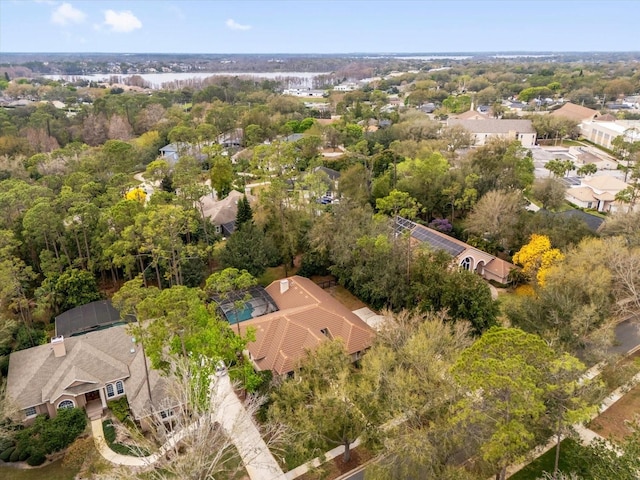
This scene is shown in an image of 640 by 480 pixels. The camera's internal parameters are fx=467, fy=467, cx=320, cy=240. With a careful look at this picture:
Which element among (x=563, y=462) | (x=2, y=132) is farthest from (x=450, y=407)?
(x=2, y=132)

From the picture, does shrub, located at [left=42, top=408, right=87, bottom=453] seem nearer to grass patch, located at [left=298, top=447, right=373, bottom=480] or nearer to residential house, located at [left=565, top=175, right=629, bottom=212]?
grass patch, located at [left=298, top=447, right=373, bottom=480]

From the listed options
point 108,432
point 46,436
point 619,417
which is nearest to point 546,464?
point 619,417

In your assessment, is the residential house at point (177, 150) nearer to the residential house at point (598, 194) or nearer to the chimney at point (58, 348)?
the chimney at point (58, 348)

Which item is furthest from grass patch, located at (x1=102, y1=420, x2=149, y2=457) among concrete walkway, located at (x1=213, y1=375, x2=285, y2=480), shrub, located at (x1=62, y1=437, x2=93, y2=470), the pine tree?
the pine tree

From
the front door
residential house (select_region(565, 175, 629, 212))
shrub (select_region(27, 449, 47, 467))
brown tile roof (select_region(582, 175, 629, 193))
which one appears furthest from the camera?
brown tile roof (select_region(582, 175, 629, 193))

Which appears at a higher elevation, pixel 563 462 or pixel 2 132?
pixel 2 132

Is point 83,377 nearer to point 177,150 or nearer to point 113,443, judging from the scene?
point 113,443

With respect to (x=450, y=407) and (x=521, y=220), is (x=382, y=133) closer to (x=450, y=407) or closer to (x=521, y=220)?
(x=521, y=220)

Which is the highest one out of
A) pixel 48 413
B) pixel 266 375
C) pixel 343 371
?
pixel 343 371
